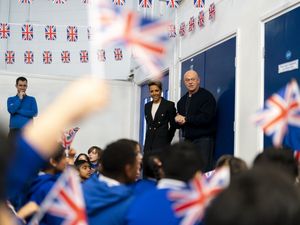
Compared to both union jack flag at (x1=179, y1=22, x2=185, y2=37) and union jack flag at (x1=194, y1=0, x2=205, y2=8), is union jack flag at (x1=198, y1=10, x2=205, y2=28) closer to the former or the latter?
→ union jack flag at (x1=194, y1=0, x2=205, y2=8)

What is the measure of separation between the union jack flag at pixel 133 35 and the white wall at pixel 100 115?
5.95 metres

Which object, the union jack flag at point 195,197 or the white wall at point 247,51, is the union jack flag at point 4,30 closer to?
the white wall at point 247,51

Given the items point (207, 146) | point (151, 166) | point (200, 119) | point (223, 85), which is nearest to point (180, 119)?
point (200, 119)

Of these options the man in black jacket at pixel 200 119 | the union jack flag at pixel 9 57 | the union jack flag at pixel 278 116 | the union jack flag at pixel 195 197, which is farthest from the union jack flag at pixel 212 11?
the union jack flag at pixel 195 197

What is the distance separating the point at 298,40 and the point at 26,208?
2.53 meters

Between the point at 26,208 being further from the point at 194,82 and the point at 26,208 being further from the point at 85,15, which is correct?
the point at 85,15

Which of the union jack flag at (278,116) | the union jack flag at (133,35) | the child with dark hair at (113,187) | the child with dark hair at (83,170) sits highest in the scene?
the union jack flag at (133,35)

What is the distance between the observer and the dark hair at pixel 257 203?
2.29 feet

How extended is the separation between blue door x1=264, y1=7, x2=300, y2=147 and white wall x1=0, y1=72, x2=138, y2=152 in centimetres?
380

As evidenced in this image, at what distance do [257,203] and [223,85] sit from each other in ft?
14.0

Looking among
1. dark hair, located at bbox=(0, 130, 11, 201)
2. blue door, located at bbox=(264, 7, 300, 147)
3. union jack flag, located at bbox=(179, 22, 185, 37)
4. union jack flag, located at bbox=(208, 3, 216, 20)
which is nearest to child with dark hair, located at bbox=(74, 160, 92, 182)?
blue door, located at bbox=(264, 7, 300, 147)

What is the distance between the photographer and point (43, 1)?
8602 mm

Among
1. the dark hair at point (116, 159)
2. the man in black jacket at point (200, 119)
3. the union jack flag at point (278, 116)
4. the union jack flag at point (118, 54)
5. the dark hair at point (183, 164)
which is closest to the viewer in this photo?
the dark hair at point (183, 164)

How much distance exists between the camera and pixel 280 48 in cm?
401
